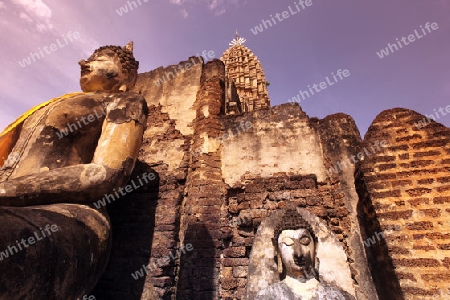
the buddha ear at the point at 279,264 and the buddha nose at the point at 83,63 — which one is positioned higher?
the buddha nose at the point at 83,63

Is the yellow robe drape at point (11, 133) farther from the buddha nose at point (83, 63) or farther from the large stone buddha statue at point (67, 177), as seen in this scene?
the buddha nose at point (83, 63)

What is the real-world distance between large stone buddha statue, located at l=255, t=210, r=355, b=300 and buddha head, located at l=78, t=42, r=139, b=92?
101 inches

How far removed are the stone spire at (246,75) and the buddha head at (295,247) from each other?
13682 mm

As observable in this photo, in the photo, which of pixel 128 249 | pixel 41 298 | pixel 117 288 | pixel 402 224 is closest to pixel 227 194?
pixel 128 249

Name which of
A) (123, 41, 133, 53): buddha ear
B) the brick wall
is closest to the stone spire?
(123, 41, 133, 53): buddha ear

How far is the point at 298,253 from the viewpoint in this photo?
7.57ft

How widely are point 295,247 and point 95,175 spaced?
6.18ft

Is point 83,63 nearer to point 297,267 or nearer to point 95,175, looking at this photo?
point 95,175

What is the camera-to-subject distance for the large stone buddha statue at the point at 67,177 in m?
1.27

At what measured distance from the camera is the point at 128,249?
11.8 feet

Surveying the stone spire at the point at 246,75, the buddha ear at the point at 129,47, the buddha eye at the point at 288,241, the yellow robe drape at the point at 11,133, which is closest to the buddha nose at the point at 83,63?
the yellow robe drape at the point at 11,133

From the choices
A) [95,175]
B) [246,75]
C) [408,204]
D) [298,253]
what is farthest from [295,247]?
[246,75]

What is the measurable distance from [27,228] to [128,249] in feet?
8.38

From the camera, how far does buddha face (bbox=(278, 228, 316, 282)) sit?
7.58 ft
